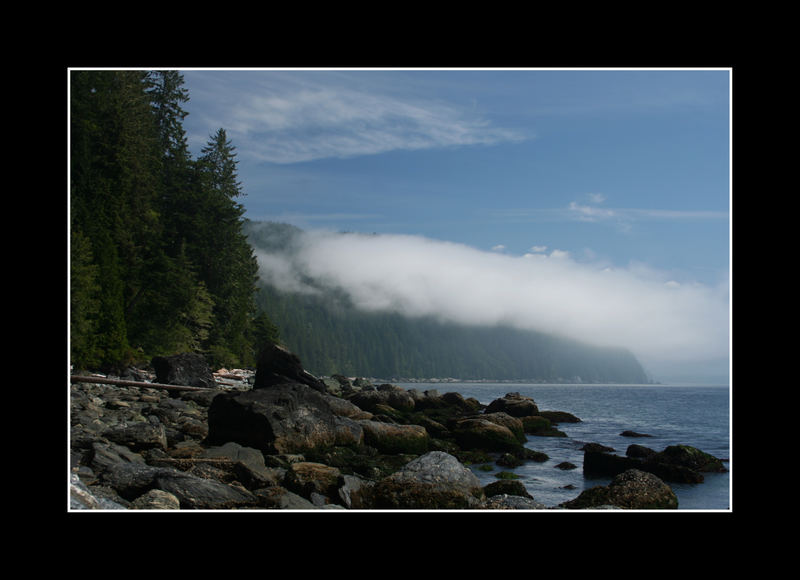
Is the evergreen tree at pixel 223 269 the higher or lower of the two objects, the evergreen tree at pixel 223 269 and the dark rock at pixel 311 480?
the higher

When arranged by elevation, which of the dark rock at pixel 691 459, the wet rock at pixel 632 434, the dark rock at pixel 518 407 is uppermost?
the dark rock at pixel 691 459

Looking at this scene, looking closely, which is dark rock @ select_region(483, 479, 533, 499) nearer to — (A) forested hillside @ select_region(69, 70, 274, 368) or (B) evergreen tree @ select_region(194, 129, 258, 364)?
(A) forested hillside @ select_region(69, 70, 274, 368)

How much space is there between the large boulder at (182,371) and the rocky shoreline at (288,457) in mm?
433

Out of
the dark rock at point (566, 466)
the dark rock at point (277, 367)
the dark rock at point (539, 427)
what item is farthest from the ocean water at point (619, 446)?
the dark rock at point (277, 367)

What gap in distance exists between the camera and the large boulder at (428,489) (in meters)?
Result: 9.03

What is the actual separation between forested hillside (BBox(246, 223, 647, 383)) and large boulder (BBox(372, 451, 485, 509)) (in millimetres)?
44044

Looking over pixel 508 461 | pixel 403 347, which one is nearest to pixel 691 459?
pixel 508 461

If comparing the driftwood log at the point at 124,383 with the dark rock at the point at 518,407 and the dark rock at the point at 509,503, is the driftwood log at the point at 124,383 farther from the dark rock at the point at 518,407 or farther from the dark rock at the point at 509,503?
the dark rock at the point at 518,407

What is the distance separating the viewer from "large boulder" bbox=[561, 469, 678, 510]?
9.37 metres

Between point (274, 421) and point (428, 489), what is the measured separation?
460 cm
